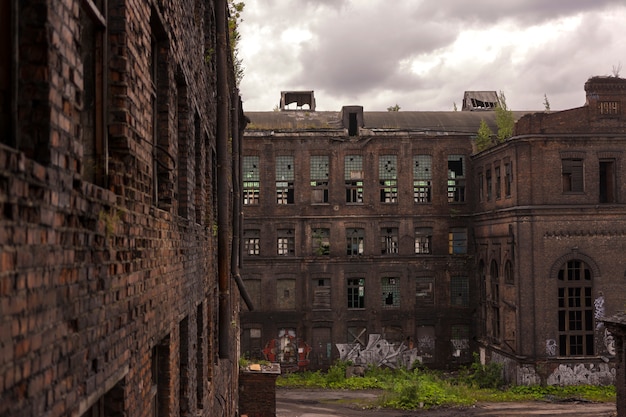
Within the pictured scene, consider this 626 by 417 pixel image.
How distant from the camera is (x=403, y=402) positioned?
2883cm

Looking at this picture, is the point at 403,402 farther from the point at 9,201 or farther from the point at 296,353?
the point at 9,201

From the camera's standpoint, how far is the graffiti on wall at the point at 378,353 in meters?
35.4

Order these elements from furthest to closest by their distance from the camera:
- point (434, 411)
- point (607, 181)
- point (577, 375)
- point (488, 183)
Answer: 1. point (488, 183)
2. point (607, 181)
3. point (577, 375)
4. point (434, 411)

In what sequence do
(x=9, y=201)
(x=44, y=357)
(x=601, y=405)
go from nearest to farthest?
(x=9, y=201) < (x=44, y=357) < (x=601, y=405)

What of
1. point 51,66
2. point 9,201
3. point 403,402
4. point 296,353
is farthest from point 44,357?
point 296,353

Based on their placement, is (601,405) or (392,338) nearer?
(601,405)

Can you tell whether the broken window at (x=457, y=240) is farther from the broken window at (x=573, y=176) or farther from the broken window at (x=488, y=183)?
the broken window at (x=573, y=176)

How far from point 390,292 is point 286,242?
608 cm

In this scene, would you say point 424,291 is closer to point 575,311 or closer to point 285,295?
point 285,295

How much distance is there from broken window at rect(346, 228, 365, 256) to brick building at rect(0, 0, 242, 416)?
96.4ft

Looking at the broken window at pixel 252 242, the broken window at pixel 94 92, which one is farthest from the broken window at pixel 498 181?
the broken window at pixel 94 92

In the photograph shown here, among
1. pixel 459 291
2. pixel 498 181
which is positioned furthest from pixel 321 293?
pixel 498 181

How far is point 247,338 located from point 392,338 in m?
7.54

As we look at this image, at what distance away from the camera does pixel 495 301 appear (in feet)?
109
